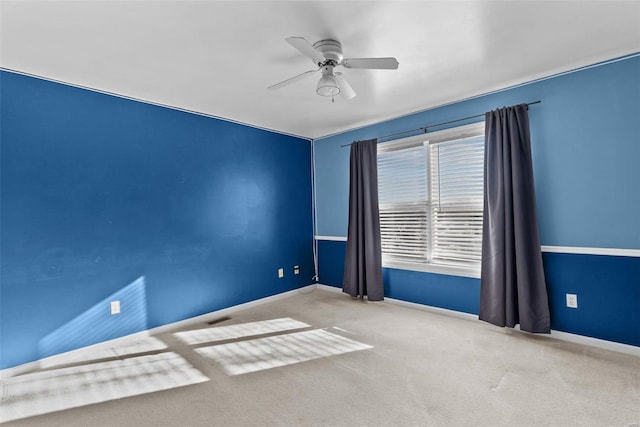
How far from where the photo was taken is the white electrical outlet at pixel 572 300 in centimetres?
281

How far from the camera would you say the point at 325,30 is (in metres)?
2.12

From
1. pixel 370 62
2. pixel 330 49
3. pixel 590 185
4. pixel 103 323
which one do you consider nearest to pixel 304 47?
pixel 330 49

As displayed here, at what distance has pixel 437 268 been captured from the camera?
370 cm

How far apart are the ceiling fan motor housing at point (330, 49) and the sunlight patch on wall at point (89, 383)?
2.60 m

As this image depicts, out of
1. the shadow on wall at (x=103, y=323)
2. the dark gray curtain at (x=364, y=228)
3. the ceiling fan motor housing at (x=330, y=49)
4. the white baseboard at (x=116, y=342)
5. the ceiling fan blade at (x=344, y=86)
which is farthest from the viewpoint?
the dark gray curtain at (x=364, y=228)

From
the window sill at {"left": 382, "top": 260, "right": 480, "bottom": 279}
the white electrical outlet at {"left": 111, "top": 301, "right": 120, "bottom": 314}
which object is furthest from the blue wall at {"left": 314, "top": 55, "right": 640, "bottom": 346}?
the white electrical outlet at {"left": 111, "top": 301, "right": 120, "bottom": 314}

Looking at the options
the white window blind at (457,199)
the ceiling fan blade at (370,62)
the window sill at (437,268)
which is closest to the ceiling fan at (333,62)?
the ceiling fan blade at (370,62)

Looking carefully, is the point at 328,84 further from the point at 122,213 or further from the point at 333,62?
the point at 122,213

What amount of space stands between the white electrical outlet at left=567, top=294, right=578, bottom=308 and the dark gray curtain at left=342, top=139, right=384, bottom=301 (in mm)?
1980

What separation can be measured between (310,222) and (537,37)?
142 inches

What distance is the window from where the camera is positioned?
11.3 ft

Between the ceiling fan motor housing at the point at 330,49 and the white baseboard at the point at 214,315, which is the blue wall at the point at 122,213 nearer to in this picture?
the white baseboard at the point at 214,315

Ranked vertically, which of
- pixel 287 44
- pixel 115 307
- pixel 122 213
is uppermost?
pixel 287 44

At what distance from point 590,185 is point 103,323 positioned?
15.2 feet
